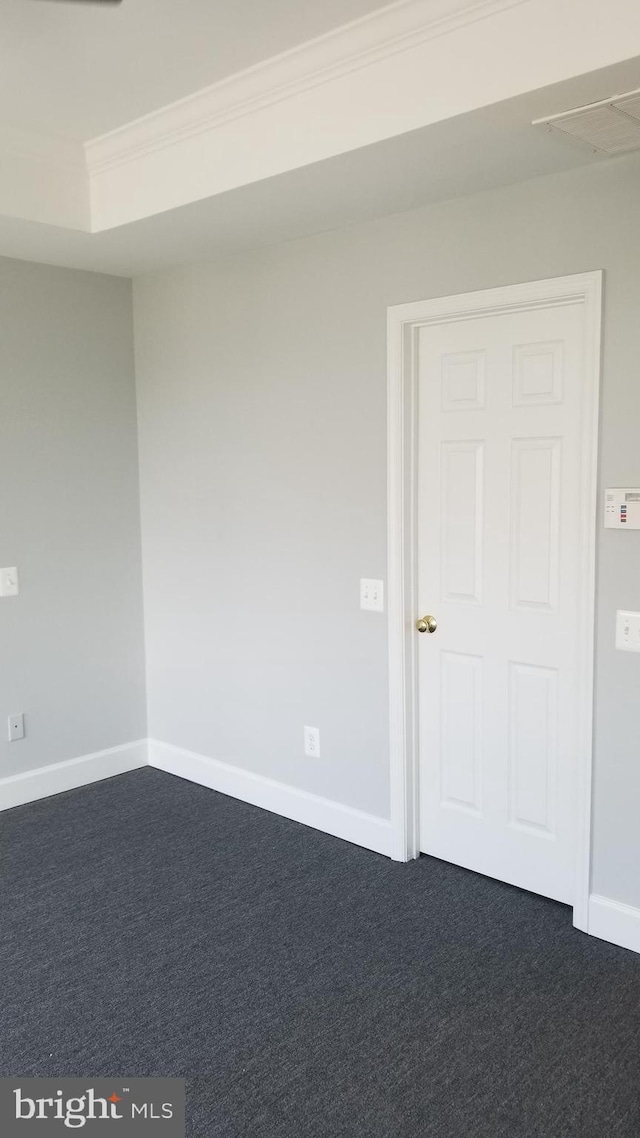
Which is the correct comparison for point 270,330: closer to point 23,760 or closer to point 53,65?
point 53,65

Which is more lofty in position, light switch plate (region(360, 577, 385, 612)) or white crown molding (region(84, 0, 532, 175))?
white crown molding (region(84, 0, 532, 175))

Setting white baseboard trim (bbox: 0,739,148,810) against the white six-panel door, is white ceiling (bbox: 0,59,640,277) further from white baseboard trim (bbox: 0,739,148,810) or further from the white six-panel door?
white baseboard trim (bbox: 0,739,148,810)

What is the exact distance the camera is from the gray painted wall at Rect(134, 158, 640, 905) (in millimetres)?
2730

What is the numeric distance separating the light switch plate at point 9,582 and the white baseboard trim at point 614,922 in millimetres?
2682

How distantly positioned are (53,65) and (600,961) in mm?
3166

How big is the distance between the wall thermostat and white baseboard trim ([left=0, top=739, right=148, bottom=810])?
2776 mm

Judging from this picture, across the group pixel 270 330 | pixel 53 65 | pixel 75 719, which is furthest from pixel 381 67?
pixel 75 719

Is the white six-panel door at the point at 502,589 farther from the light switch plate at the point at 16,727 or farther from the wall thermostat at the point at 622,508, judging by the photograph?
the light switch plate at the point at 16,727

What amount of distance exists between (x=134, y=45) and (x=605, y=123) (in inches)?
51.9

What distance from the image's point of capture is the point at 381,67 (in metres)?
2.47

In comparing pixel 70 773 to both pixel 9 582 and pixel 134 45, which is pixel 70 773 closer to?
pixel 9 582

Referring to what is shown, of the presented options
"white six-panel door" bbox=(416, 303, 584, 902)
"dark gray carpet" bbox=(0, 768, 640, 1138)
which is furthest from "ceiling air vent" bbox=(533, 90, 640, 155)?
"dark gray carpet" bbox=(0, 768, 640, 1138)

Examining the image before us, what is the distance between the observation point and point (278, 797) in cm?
392

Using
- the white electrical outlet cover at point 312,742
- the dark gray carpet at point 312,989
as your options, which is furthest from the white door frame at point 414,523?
the white electrical outlet cover at point 312,742
